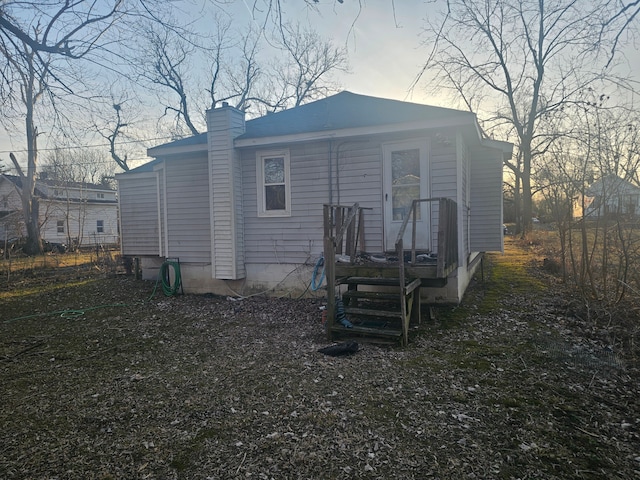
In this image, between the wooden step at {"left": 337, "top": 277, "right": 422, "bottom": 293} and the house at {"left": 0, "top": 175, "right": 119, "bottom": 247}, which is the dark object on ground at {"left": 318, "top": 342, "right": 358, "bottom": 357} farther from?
the house at {"left": 0, "top": 175, "right": 119, "bottom": 247}

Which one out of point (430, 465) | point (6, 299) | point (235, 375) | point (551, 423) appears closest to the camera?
point (430, 465)

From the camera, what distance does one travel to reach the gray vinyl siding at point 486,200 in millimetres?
8859

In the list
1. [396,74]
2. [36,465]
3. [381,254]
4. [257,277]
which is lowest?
[36,465]

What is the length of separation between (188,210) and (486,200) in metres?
6.76

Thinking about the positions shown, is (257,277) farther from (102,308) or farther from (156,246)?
(156,246)

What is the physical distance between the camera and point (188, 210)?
8.95 metres

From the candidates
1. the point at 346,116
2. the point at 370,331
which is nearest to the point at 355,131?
the point at 346,116

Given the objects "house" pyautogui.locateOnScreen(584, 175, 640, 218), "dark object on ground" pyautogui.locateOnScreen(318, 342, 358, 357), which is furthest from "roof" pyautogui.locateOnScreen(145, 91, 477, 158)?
"dark object on ground" pyautogui.locateOnScreen(318, 342, 358, 357)

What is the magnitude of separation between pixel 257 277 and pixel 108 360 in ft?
12.2

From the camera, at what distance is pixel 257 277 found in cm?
831

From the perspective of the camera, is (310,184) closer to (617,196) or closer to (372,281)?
(372,281)

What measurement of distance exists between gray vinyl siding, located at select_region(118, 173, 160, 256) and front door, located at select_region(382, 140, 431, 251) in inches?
291

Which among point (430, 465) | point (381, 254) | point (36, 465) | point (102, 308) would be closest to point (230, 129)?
point (381, 254)

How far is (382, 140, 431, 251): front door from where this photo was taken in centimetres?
705
